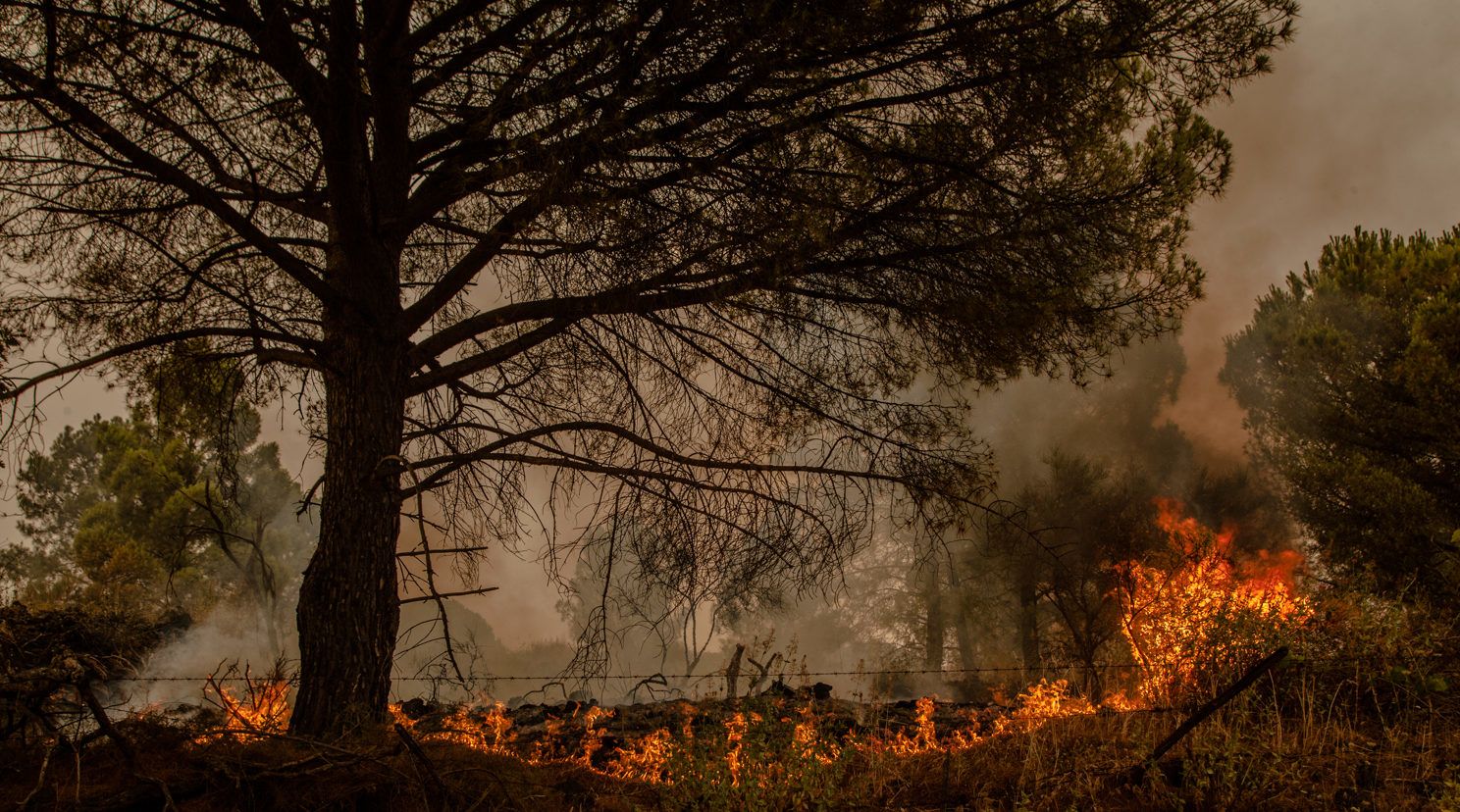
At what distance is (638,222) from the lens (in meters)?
3.92

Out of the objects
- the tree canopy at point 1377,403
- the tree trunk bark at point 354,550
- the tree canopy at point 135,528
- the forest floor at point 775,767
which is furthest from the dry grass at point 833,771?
the tree canopy at point 135,528

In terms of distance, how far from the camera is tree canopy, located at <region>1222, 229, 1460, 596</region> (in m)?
14.0

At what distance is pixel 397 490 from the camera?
4.32 metres

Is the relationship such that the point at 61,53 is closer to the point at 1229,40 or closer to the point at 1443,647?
the point at 1229,40

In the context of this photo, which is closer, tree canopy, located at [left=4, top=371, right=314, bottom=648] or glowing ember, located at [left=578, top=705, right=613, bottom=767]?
glowing ember, located at [left=578, top=705, right=613, bottom=767]

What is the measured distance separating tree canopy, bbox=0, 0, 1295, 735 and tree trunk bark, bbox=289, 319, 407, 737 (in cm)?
2

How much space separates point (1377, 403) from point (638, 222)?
17278 millimetres

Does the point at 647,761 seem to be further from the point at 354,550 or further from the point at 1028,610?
the point at 1028,610

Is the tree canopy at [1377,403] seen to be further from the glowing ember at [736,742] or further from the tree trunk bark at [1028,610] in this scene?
the glowing ember at [736,742]

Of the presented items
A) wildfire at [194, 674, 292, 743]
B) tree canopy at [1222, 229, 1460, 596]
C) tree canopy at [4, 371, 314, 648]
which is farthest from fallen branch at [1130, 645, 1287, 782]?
tree canopy at [4, 371, 314, 648]

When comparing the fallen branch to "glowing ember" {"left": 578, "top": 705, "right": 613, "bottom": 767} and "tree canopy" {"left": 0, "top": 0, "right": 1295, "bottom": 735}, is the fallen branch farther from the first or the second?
"glowing ember" {"left": 578, "top": 705, "right": 613, "bottom": 767}

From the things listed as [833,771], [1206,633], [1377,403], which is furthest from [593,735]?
[1377,403]

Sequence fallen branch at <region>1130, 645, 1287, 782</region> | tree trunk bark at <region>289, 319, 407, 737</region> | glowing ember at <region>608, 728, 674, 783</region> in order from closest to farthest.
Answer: fallen branch at <region>1130, 645, 1287, 782</region>
tree trunk bark at <region>289, 319, 407, 737</region>
glowing ember at <region>608, 728, 674, 783</region>

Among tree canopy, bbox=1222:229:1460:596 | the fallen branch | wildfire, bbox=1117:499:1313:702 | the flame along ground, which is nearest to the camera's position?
the fallen branch
